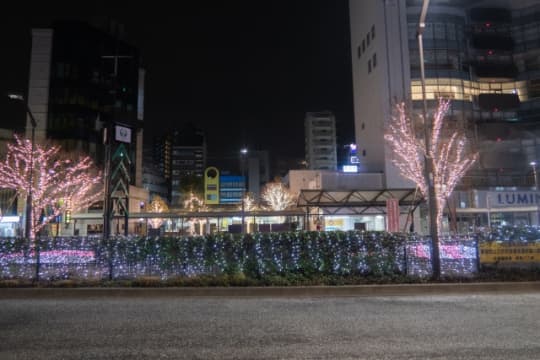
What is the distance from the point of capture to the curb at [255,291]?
10.7m

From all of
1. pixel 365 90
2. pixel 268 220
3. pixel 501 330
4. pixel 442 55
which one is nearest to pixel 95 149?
pixel 268 220

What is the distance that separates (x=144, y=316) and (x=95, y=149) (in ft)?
157

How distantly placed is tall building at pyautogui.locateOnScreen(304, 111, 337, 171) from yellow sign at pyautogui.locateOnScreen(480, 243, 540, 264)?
95.9m

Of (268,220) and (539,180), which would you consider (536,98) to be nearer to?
(539,180)

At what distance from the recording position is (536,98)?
44500mm

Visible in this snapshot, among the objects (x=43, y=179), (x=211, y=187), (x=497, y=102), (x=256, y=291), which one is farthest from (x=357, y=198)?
(x=211, y=187)

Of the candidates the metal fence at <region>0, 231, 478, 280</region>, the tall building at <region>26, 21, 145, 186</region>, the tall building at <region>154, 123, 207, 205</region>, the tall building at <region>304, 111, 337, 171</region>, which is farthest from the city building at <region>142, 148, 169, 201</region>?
the metal fence at <region>0, 231, 478, 280</region>

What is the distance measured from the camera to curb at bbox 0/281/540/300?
10.7 metres

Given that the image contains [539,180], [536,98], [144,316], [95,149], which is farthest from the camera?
[95,149]

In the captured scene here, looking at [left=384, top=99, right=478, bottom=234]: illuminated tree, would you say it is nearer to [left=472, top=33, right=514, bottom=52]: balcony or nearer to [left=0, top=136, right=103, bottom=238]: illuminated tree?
[left=472, top=33, right=514, bottom=52]: balcony

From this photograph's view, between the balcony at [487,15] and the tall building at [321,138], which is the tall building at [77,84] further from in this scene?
the tall building at [321,138]

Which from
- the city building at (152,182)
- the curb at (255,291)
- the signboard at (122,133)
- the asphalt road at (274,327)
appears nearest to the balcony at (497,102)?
the curb at (255,291)

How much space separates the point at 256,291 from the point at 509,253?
8.27 m

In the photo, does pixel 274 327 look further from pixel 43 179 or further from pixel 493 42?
pixel 493 42
